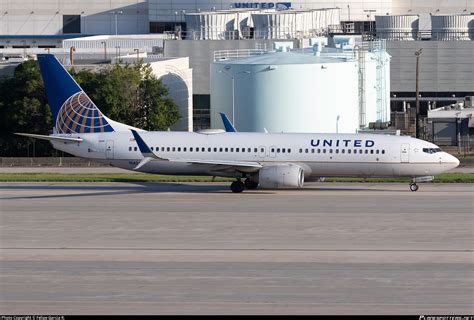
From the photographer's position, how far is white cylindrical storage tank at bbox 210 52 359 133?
3253 inches

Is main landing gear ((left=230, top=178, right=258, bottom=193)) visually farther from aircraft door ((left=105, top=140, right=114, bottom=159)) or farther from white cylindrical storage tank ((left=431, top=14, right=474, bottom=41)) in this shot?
white cylindrical storage tank ((left=431, top=14, right=474, bottom=41))

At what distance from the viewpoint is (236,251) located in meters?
37.3

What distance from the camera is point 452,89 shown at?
385 ft

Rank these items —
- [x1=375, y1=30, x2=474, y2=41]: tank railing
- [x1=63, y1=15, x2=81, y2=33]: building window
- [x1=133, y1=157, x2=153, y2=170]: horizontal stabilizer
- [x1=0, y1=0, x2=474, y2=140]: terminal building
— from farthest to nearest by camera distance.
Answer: [x1=63, y1=15, x2=81, y2=33]: building window < [x1=375, y1=30, x2=474, y2=41]: tank railing < [x1=0, y1=0, x2=474, y2=140]: terminal building < [x1=133, y1=157, x2=153, y2=170]: horizontal stabilizer

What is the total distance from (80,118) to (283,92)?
25816 mm

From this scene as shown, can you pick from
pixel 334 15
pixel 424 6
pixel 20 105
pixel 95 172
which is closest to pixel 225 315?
pixel 95 172

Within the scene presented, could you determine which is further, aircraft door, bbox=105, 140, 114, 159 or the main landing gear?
aircraft door, bbox=105, 140, 114, 159

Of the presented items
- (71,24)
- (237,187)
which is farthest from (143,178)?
(71,24)

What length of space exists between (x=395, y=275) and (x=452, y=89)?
3428 inches

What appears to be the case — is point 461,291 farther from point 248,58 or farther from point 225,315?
point 248,58

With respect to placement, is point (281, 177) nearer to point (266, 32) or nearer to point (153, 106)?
point (153, 106)

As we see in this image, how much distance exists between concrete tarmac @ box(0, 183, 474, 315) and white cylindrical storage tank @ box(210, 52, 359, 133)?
2584 cm

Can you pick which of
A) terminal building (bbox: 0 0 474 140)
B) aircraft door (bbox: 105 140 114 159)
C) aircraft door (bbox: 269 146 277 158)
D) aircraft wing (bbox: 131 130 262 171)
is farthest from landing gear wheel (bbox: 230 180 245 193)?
terminal building (bbox: 0 0 474 140)

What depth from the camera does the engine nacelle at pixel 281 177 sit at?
55.5m
